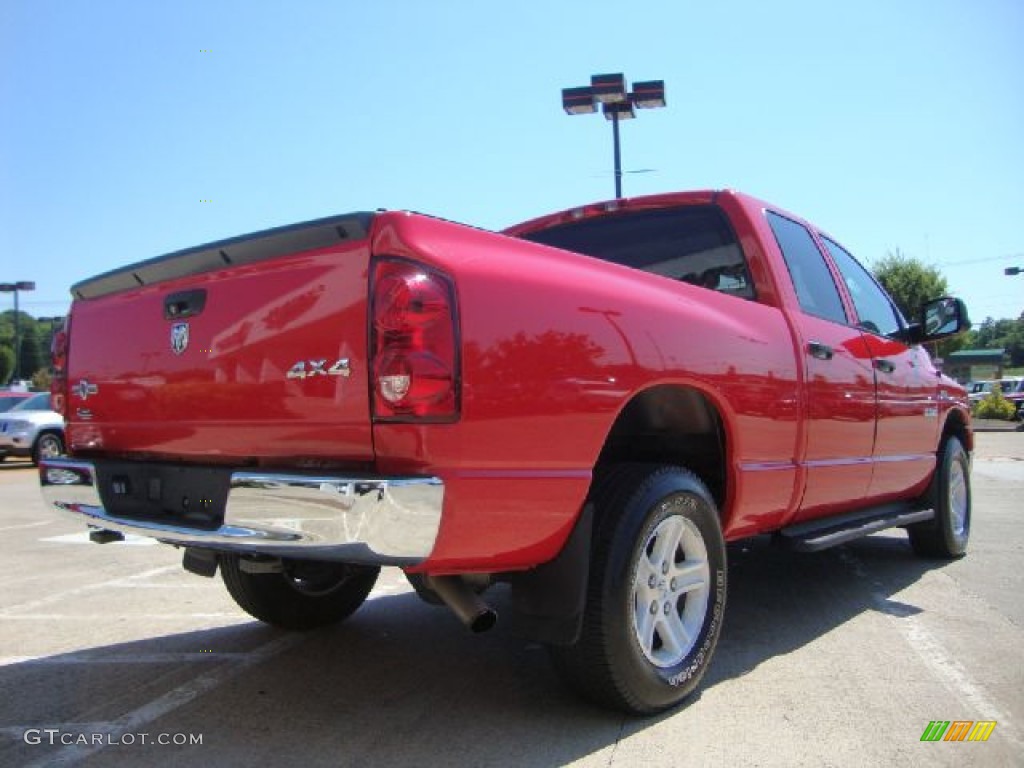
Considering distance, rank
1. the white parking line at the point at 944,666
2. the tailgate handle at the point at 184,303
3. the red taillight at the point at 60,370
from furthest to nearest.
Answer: the red taillight at the point at 60,370
the white parking line at the point at 944,666
the tailgate handle at the point at 184,303

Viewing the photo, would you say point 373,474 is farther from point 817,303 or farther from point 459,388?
point 817,303

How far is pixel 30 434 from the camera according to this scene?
16.2 meters

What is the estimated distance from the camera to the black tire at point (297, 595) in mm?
3988

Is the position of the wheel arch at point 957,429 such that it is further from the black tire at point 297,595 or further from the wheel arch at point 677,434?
the black tire at point 297,595

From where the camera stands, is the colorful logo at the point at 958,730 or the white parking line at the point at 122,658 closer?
the colorful logo at the point at 958,730

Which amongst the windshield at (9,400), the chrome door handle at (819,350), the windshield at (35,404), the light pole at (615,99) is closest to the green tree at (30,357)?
the windshield at (9,400)

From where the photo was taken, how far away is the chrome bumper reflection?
229 centimetres

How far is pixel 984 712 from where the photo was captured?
3029mm

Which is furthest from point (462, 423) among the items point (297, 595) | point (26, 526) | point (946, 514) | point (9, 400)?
point (9, 400)

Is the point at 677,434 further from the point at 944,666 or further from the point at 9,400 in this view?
the point at 9,400

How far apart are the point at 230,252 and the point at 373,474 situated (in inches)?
39.2

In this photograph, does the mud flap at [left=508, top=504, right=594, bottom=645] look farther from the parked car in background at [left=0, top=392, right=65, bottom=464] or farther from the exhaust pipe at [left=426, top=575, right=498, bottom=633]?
the parked car in background at [left=0, top=392, right=65, bottom=464]

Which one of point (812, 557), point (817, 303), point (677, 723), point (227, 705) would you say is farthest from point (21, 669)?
point (812, 557)

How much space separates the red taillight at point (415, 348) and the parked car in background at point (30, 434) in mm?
15654
